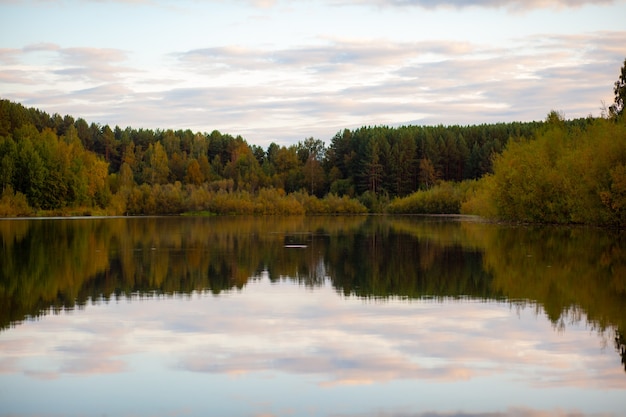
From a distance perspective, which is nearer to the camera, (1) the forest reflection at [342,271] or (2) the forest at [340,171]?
(1) the forest reflection at [342,271]

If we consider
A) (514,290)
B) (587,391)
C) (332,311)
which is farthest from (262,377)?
(514,290)

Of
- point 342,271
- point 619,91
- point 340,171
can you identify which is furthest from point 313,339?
point 340,171

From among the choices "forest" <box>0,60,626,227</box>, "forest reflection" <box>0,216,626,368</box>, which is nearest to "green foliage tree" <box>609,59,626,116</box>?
"forest" <box>0,60,626,227</box>

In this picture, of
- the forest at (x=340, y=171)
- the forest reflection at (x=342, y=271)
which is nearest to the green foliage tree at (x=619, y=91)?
the forest at (x=340, y=171)

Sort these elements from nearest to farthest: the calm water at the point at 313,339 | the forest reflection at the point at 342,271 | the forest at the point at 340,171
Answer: the calm water at the point at 313,339
the forest reflection at the point at 342,271
the forest at the point at 340,171

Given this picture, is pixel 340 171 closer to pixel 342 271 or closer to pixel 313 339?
pixel 342 271

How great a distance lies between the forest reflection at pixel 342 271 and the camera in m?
15.6

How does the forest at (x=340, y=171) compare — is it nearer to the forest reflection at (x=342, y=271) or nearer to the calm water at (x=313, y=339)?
the forest reflection at (x=342, y=271)

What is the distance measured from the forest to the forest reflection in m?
16.2

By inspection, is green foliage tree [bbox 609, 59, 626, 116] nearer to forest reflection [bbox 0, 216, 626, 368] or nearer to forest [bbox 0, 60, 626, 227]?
forest [bbox 0, 60, 626, 227]

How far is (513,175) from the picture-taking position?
54.4 meters

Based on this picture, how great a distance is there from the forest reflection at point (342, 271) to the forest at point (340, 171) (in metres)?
16.2

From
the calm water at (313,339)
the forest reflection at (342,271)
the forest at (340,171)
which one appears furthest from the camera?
the forest at (340,171)

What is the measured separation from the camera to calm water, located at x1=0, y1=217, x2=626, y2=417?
807 centimetres
